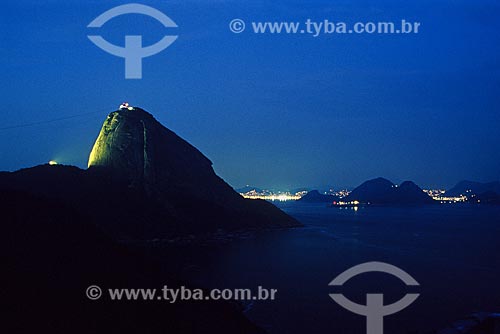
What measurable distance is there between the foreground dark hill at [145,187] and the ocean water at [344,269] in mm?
16602

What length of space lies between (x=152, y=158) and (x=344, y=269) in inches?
2621

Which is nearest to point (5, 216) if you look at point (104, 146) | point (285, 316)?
point (285, 316)

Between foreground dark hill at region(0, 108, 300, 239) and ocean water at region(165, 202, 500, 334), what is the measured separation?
16.6m

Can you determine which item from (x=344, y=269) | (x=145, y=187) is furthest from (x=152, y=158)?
(x=344, y=269)

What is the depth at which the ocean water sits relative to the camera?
30.9 m

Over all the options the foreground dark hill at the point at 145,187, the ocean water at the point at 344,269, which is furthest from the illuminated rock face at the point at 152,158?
the ocean water at the point at 344,269

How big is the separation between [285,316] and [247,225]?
7918 centimetres

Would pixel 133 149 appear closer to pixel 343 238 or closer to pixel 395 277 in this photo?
pixel 343 238

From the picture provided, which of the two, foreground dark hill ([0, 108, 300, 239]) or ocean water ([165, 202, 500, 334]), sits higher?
foreground dark hill ([0, 108, 300, 239])

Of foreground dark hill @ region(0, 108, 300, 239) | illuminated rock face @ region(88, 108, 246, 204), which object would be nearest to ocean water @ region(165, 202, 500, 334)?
foreground dark hill @ region(0, 108, 300, 239)

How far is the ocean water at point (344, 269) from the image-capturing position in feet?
101

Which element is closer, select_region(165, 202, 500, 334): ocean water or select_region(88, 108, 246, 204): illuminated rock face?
select_region(165, 202, 500, 334): ocean water

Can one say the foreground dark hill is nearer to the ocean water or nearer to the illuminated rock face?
the illuminated rock face

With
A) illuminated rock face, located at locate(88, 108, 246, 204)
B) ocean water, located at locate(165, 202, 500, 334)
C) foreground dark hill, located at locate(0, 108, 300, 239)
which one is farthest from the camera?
illuminated rock face, located at locate(88, 108, 246, 204)
